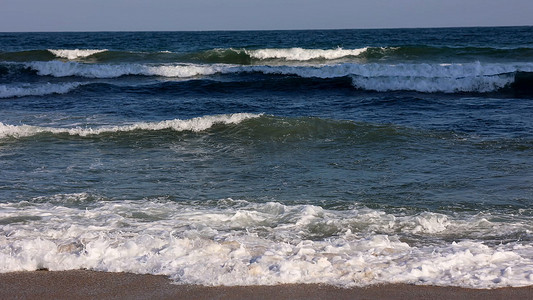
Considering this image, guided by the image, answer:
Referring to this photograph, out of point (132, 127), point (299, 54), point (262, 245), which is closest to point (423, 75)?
point (299, 54)

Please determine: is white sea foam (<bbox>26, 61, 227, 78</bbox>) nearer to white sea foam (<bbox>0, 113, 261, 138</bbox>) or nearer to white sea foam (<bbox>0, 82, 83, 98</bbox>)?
white sea foam (<bbox>0, 82, 83, 98</bbox>)

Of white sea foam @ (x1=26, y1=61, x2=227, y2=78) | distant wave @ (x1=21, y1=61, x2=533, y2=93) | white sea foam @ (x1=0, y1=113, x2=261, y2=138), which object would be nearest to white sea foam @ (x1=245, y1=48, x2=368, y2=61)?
white sea foam @ (x1=26, y1=61, x2=227, y2=78)

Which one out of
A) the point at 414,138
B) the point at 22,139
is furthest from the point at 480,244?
the point at 22,139

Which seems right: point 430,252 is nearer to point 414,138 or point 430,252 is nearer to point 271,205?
point 271,205

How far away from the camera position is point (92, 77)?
842 inches

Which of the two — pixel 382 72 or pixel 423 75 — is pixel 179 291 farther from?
pixel 382 72

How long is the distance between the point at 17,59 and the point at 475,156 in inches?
966

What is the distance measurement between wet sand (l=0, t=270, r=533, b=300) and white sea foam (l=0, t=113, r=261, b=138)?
5925 millimetres

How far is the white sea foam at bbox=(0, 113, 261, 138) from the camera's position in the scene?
9.64 metres

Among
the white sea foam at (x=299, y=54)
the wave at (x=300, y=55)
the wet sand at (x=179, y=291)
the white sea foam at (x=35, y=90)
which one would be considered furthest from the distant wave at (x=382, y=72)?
the wet sand at (x=179, y=291)

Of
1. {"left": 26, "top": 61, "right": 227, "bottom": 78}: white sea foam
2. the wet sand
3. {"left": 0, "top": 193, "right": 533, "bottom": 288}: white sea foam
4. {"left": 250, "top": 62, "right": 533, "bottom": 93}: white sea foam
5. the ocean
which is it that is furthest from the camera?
{"left": 26, "top": 61, "right": 227, "bottom": 78}: white sea foam

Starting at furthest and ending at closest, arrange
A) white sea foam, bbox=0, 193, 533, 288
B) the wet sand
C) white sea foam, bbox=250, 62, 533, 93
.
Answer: white sea foam, bbox=250, 62, 533, 93, white sea foam, bbox=0, 193, 533, 288, the wet sand

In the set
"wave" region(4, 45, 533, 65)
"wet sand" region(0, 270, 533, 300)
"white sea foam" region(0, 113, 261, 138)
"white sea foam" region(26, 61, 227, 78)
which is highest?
"wave" region(4, 45, 533, 65)

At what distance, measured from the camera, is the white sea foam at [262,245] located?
396 cm
